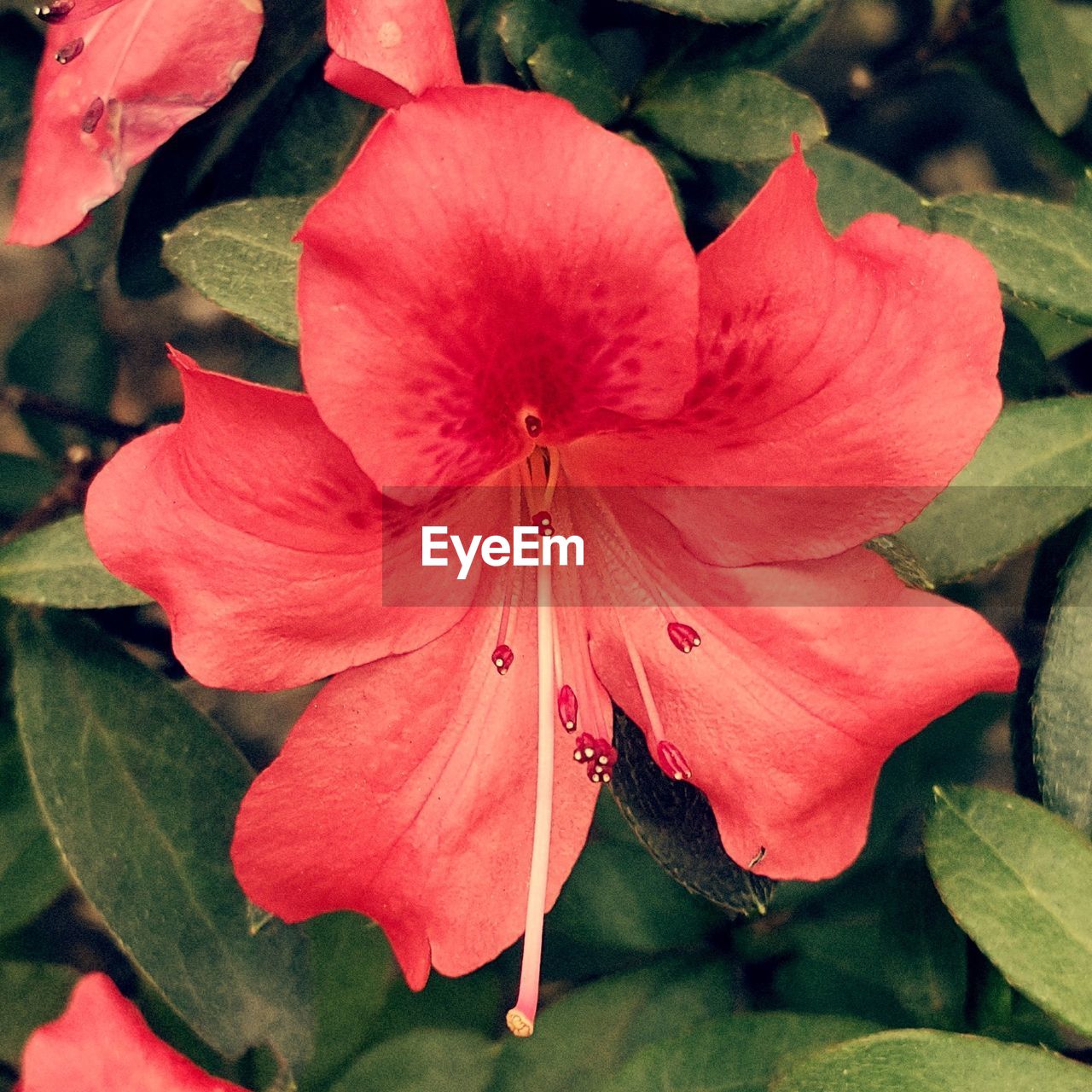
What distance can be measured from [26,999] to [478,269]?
3.36 feet

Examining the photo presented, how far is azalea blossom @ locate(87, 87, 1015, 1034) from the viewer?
59 centimetres

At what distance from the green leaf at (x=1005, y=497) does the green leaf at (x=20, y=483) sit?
0.90 meters

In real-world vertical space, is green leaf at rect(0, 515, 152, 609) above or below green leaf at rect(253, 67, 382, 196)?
below

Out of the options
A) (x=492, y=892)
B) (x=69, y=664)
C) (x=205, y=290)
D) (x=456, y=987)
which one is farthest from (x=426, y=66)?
(x=456, y=987)

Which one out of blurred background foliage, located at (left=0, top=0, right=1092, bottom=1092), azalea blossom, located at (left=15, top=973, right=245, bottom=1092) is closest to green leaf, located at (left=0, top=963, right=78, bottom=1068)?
blurred background foliage, located at (left=0, top=0, right=1092, bottom=1092)

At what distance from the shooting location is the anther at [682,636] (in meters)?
0.80

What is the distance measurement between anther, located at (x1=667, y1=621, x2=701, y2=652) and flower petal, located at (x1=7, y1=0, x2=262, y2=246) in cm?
53

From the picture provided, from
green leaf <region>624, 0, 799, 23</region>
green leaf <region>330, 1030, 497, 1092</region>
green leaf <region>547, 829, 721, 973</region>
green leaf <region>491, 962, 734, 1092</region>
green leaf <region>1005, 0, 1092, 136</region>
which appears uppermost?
green leaf <region>624, 0, 799, 23</region>

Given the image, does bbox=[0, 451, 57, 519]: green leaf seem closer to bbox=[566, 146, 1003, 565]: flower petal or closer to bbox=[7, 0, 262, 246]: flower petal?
bbox=[7, 0, 262, 246]: flower petal

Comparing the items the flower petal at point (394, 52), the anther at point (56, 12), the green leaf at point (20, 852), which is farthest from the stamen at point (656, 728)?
the green leaf at point (20, 852)

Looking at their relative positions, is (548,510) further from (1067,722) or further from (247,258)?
(1067,722)

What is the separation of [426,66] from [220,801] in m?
0.72

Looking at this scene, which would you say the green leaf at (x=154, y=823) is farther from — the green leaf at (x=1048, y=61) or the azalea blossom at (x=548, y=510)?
the green leaf at (x=1048, y=61)
